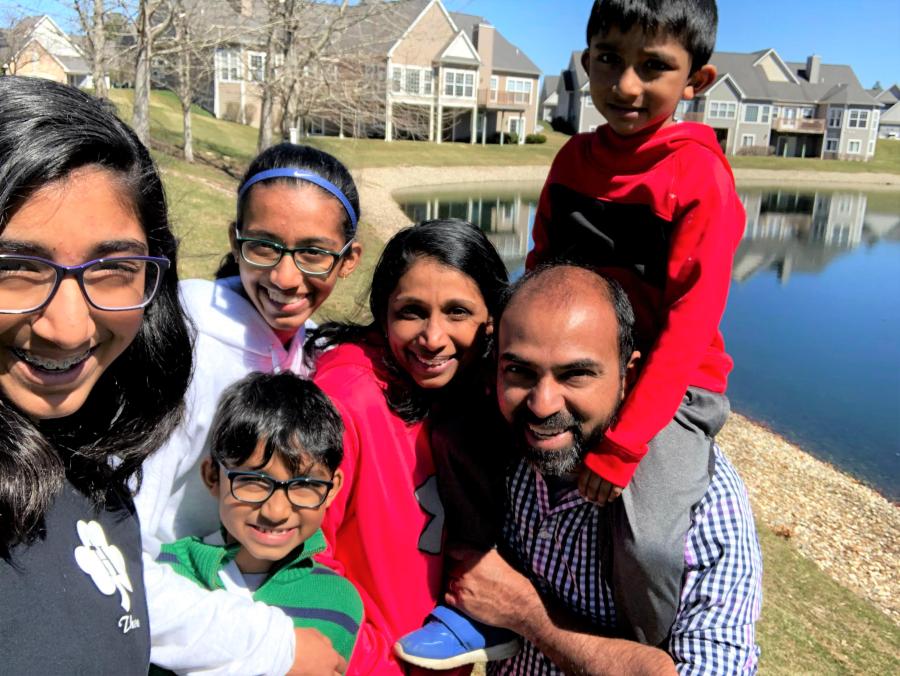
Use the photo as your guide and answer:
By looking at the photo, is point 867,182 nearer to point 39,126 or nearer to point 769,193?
point 769,193

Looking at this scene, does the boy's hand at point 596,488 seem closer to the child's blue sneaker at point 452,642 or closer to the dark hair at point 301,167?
the child's blue sneaker at point 452,642

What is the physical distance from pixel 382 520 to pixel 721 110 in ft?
221

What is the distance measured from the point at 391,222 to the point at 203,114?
2550cm

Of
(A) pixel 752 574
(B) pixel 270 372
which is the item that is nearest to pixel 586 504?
(A) pixel 752 574

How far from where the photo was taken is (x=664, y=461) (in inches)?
90.7

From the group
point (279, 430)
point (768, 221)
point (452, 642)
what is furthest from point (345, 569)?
point (768, 221)

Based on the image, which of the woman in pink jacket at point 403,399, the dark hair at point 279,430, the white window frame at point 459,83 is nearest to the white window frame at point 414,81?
the white window frame at point 459,83

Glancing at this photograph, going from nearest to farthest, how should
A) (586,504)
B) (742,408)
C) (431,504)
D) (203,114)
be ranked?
(586,504) < (431,504) < (742,408) < (203,114)

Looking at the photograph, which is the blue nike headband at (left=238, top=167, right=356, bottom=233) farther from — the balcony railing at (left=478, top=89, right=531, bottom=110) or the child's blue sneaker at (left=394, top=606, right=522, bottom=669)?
the balcony railing at (left=478, top=89, right=531, bottom=110)

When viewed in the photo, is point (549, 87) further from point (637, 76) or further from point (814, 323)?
point (637, 76)

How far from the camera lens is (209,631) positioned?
201 cm

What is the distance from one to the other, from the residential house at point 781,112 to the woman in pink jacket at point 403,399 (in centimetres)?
6405

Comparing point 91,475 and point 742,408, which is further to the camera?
point 742,408

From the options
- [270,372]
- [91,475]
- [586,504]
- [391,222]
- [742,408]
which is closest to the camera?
[91,475]
